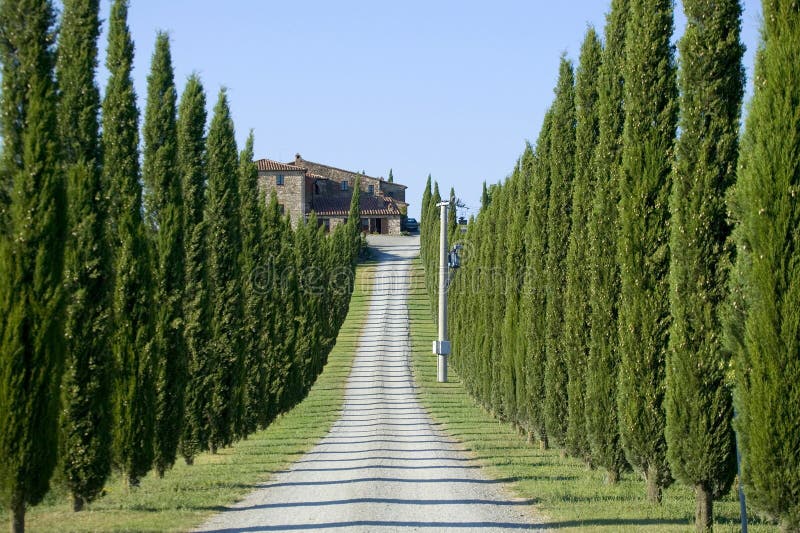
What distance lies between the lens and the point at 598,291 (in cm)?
1401

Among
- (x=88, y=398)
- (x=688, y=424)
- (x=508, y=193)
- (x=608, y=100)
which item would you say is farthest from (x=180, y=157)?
(x=508, y=193)

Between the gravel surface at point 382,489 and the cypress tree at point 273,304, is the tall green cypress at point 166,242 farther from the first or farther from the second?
the cypress tree at point 273,304

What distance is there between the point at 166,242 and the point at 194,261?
2.63 meters

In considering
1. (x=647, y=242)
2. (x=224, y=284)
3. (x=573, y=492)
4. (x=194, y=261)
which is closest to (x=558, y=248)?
(x=573, y=492)

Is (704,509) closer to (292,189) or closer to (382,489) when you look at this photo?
(382,489)

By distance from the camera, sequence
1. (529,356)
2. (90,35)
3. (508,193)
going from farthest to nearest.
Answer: (508,193) < (529,356) < (90,35)

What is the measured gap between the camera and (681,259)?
10594 mm

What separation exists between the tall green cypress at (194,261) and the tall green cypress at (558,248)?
729cm

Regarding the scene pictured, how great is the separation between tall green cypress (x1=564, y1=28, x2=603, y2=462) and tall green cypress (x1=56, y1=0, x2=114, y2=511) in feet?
26.1

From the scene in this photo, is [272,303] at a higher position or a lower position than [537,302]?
lower

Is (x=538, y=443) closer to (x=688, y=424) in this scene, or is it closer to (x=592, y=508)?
(x=592, y=508)

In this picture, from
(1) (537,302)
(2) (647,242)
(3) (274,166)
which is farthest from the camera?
(3) (274,166)

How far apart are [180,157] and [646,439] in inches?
455

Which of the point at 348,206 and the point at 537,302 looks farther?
the point at 348,206
